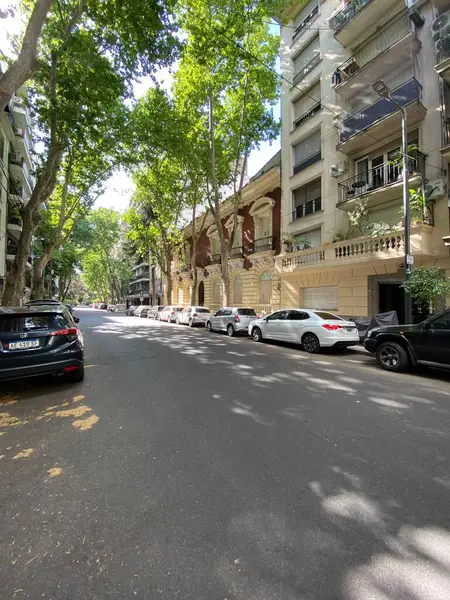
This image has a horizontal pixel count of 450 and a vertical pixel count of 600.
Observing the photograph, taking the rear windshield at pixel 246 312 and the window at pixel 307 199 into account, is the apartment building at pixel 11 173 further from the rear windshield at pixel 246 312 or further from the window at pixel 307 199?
the window at pixel 307 199

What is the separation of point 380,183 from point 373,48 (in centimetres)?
633

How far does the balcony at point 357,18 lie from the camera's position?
1272cm

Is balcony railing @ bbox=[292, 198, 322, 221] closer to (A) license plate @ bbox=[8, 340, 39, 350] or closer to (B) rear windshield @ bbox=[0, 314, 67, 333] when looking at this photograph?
(B) rear windshield @ bbox=[0, 314, 67, 333]

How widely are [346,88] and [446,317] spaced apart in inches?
512

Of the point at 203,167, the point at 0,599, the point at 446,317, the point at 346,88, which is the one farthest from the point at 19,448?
the point at 346,88

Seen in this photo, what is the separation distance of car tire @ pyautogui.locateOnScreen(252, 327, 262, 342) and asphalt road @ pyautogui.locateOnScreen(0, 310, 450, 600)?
732 centimetres

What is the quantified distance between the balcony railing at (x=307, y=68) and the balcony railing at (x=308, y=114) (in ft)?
7.14

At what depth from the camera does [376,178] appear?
43.6ft

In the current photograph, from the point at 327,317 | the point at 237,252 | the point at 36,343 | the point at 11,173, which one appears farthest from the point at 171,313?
the point at 36,343

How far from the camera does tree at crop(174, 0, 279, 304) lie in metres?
11.7

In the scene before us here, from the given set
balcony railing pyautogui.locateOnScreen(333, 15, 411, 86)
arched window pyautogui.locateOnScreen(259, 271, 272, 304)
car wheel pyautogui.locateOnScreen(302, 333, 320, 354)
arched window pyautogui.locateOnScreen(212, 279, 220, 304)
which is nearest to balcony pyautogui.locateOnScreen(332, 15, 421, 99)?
balcony railing pyautogui.locateOnScreen(333, 15, 411, 86)

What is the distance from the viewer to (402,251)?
10.7 meters

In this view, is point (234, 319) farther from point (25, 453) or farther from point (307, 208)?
point (25, 453)

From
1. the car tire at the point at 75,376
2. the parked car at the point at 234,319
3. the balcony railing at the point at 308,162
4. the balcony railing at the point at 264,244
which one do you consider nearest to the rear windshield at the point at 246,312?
the parked car at the point at 234,319
